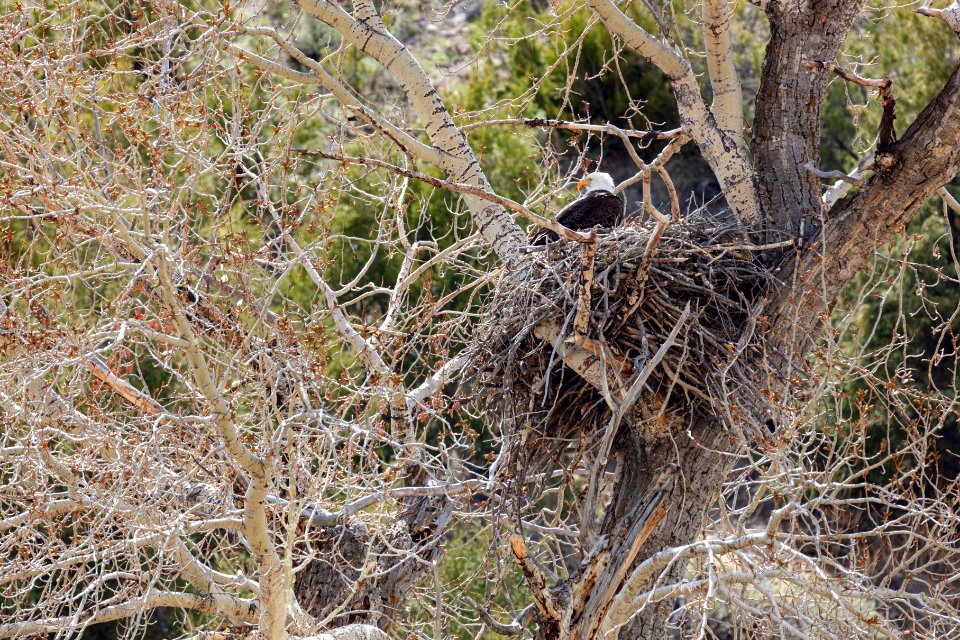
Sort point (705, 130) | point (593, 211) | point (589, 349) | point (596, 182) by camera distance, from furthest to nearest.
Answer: point (596, 182) → point (593, 211) → point (705, 130) → point (589, 349)

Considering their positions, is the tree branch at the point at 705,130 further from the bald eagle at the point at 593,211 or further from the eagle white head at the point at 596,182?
the eagle white head at the point at 596,182

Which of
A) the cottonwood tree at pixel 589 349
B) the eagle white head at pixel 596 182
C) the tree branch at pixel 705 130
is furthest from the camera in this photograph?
the eagle white head at pixel 596 182

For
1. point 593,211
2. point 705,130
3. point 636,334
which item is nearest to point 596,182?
point 593,211

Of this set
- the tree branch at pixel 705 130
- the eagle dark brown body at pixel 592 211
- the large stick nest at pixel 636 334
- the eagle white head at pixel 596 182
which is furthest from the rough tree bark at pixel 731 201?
the eagle white head at pixel 596 182

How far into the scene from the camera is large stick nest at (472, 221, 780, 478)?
159 inches

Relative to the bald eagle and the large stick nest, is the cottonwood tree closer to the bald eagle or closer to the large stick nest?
the large stick nest

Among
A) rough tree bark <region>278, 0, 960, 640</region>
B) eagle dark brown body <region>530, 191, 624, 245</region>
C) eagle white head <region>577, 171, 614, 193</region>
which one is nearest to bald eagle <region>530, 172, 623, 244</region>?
eagle dark brown body <region>530, 191, 624, 245</region>

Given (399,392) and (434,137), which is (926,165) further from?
(399,392)

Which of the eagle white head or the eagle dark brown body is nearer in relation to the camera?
the eagle dark brown body

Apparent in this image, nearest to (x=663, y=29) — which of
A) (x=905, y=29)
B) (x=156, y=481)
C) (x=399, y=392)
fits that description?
(x=399, y=392)

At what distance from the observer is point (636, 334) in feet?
13.6

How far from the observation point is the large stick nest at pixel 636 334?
4.04m

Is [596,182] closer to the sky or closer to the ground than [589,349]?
closer to the ground

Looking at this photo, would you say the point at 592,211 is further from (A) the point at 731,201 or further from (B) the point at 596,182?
(A) the point at 731,201
